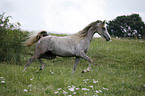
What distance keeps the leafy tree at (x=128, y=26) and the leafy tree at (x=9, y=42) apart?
113ft

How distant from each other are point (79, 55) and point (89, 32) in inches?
48.9

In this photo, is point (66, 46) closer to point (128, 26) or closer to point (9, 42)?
point (9, 42)

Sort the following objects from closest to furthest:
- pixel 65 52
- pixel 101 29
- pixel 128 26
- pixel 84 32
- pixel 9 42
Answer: pixel 65 52 → pixel 101 29 → pixel 84 32 → pixel 9 42 → pixel 128 26

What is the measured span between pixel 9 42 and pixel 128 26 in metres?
36.6

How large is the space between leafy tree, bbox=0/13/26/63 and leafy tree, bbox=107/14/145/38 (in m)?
34.5

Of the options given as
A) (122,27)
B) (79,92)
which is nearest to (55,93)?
(79,92)

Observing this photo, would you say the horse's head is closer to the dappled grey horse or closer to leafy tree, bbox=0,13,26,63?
the dappled grey horse

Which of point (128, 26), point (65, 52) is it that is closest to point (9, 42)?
point (65, 52)

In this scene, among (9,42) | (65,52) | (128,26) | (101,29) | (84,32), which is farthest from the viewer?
(128,26)

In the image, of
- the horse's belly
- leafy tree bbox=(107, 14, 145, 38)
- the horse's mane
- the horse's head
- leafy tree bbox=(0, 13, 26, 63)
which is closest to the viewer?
the horse's belly

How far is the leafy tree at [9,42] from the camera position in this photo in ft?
40.3

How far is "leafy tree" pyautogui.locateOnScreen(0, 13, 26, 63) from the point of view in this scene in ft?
40.3

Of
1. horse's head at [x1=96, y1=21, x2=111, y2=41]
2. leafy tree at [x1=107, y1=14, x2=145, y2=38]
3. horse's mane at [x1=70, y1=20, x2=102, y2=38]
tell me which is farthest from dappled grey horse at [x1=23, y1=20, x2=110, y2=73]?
leafy tree at [x1=107, y1=14, x2=145, y2=38]

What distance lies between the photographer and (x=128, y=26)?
4344 cm
